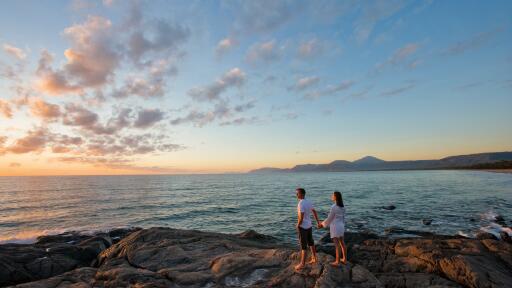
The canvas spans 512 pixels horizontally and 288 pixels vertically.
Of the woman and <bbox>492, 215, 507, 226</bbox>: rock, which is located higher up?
the woman

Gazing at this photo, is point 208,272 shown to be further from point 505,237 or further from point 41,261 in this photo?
point 505,237

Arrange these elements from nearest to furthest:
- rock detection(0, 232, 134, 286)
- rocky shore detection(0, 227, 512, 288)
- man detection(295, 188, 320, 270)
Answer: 1. rocky shore detection(0, 227, 512, 288)
2. man detection(295, 188, 320, 270)
3. rock detection(0, 232, 134, 286)

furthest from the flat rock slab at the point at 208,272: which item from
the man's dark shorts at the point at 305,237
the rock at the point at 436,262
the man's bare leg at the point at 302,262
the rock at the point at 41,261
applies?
the rock at the point at 436,262

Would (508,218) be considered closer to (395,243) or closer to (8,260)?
(395,243)

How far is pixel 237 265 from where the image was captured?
11.8 meters

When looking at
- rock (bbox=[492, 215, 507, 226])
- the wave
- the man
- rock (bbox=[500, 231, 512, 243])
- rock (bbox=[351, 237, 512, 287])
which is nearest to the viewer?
the man

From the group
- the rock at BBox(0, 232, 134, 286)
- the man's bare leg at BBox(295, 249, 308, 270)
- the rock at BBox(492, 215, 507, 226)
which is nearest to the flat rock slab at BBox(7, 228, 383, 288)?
the man's bare leg at BBox(295, 249, 308, 270)

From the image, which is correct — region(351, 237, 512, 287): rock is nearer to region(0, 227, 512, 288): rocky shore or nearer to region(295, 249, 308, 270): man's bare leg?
region(0, 227, 512, 288): rocky shore

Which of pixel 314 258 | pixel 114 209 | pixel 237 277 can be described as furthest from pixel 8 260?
pixel 114 209

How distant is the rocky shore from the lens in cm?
1069

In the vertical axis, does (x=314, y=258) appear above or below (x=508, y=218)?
above

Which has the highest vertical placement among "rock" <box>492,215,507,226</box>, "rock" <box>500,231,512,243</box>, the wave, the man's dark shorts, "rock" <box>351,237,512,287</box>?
the man's dark shorts

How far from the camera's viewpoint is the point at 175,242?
16016 mm

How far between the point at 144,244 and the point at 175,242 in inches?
74.0
